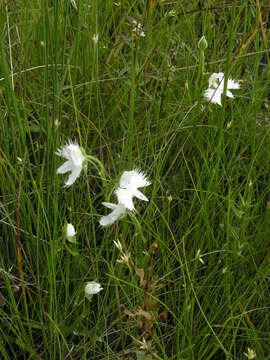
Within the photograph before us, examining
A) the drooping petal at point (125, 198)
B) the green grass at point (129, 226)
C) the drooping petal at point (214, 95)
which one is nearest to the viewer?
the drooping petal at point (125, 198)

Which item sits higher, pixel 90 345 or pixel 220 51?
pixel 220 51

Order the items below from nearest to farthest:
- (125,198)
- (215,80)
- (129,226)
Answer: (125,198) → (129,226) → (215,80)

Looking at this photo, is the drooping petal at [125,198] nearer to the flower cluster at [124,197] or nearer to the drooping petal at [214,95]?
the flower cluster at [124,197]

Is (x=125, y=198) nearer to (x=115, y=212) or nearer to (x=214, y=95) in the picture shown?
(x=115, y=212)

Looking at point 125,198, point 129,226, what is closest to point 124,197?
point 125,198

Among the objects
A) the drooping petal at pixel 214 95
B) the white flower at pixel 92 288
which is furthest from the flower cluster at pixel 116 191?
the drooping petal at pixel 214 95

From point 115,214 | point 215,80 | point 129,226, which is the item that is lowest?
Result: point 129,226

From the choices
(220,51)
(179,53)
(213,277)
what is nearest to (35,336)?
(213,277)

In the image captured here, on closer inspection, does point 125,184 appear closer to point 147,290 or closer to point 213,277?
point 147,290
